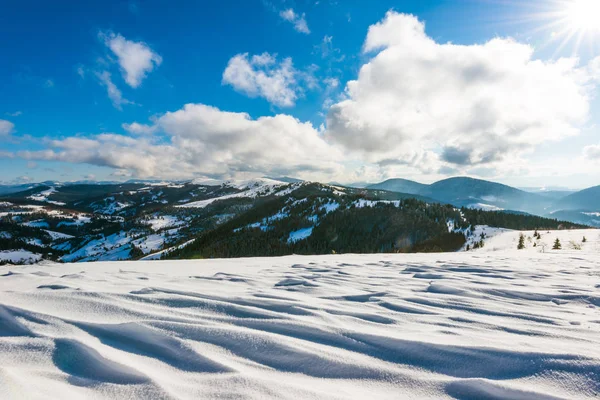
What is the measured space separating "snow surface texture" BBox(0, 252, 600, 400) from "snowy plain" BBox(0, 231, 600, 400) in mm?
11

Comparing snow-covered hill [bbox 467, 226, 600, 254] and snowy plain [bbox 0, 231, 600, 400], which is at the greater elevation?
snow-covered hill [bbox 467, 226, 600, 254]

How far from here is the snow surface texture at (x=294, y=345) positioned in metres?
1.73

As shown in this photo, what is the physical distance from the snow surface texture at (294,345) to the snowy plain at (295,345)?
0.01 meters

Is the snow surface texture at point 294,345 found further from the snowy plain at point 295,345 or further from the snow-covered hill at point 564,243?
the snow-covered hill at point 564,243

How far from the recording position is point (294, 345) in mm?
2275

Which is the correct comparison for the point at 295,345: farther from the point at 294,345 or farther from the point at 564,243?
the point at 564,243

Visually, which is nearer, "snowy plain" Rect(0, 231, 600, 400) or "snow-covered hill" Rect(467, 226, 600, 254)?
"snowy plain" Rect(0, 231, 600, 400)

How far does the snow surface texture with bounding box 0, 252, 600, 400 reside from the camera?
5.67ft

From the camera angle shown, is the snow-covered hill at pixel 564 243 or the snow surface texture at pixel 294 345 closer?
the snow surface texture at pixel 294 345

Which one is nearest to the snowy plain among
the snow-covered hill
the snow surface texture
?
the snow surface texture

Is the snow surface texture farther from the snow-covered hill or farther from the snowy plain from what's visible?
the snow-covered hill

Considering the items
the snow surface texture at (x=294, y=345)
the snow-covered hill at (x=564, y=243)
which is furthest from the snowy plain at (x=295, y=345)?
the snow-covered hill at (x=564, y=243)

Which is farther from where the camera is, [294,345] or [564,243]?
[564,243]

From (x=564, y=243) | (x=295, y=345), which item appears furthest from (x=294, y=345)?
(x=564, y=243)
